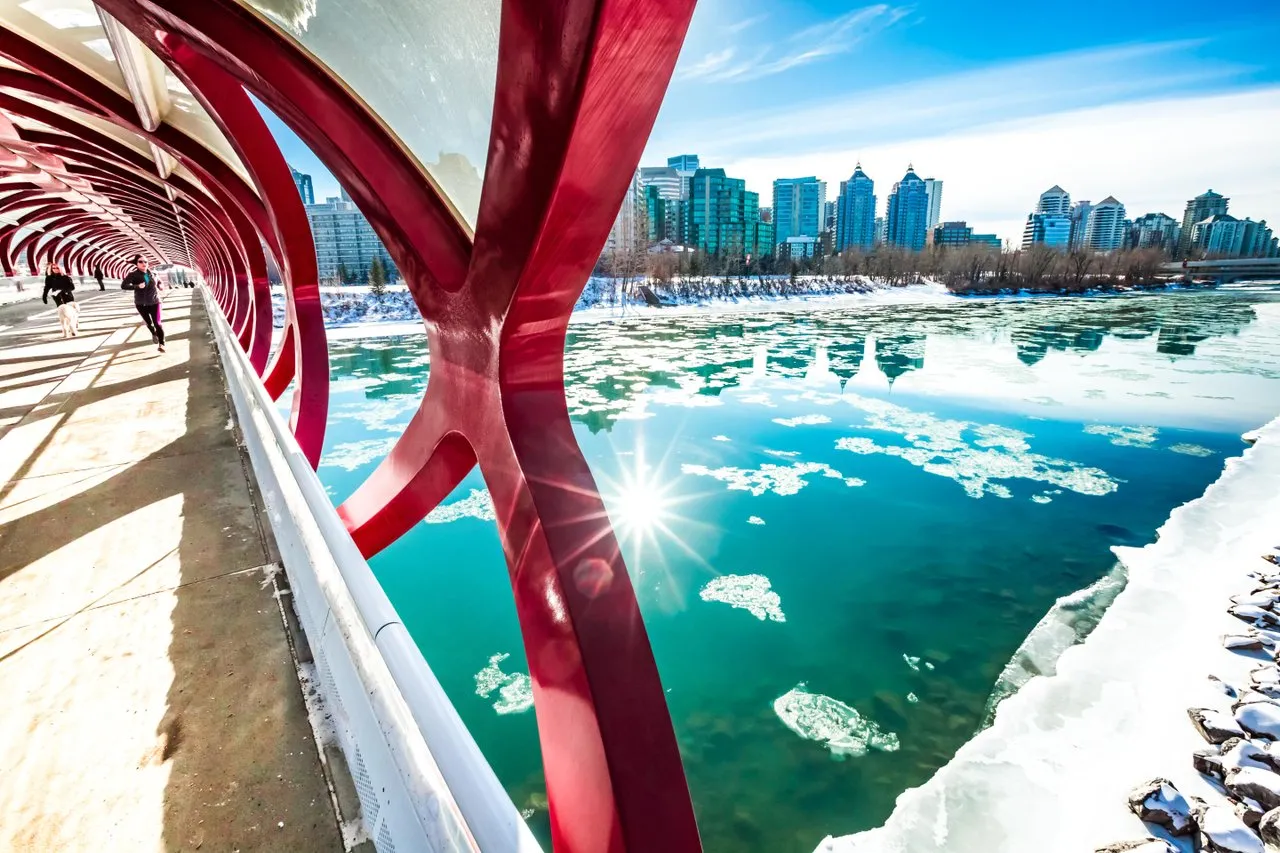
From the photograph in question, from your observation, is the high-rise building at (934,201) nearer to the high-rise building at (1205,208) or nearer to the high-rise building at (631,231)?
the high-rise building at (1205,208)

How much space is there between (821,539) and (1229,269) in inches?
4516

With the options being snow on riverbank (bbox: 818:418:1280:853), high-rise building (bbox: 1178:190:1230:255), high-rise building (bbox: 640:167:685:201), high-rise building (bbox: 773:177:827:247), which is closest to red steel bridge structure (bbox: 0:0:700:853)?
snow on riverbank (bbox: 818:418:1280:853)

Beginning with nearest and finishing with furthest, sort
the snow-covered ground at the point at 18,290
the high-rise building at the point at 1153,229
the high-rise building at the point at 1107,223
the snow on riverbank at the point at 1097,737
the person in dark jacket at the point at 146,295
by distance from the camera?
the snow on riverbank at the point at 1097,737 < the person in dark jacket at the point at 146,295 < the snow-covered ground at the point at 18,290 < the high-rise building at the point at 1153,229 < the high-rise building at the point at 1107,223

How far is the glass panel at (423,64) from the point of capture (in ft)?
Result: 5.98

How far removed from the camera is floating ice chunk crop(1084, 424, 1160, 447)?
12.9 meters

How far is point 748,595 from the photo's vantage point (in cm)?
750

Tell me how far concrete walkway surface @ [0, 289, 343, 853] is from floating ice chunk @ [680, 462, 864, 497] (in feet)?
26.4

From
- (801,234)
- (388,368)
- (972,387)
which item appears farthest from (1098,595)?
(801,234)

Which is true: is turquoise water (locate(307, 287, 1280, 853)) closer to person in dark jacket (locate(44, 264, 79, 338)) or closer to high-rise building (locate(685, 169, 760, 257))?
person in dark jacket (locate(44, 264, 79, 338))

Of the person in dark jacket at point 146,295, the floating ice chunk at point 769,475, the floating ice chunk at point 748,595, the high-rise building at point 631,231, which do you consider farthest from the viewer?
the high-rise building at point 631,231

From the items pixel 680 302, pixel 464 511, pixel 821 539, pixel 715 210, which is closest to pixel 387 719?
pixel 821 539

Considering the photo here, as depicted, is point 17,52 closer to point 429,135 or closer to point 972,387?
point 429,135

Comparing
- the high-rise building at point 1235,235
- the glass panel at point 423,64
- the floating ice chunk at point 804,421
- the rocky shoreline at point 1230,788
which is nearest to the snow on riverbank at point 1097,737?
the rocky shoreline at point 1230,788

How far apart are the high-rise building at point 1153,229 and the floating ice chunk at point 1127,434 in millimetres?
128162
